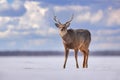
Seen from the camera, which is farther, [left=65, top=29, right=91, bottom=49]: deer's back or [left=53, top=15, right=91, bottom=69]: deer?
[left=65, top=29, right=91, bottom=49]: deer's back

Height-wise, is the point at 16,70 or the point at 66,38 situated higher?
the point at 66,38

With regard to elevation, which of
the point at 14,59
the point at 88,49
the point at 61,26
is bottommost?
the point at 14,59

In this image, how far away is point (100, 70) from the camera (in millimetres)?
6965

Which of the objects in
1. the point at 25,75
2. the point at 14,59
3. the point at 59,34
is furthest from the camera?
the point at 14,59

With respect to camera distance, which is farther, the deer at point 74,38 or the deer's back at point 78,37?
the deer's back at point 78,37

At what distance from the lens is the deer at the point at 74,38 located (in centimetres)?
686

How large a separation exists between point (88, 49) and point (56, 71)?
0.88 meters

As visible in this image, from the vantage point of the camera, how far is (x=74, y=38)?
7215 mm

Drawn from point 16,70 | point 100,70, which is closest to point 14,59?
point 16,70

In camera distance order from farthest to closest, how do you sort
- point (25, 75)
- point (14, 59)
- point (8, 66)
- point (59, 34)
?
1. point (14, 59)
2. point (8, 66)
3. point (59, 34)
4. point (25, 75)

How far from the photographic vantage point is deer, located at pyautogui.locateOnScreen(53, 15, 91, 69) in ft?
22.5

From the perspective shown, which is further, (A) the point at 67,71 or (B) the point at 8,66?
(B) the point at 8,66

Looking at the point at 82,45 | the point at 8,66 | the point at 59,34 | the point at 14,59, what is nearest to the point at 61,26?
the point at 59,34

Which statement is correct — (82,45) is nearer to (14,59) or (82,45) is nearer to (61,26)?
(61,26)
